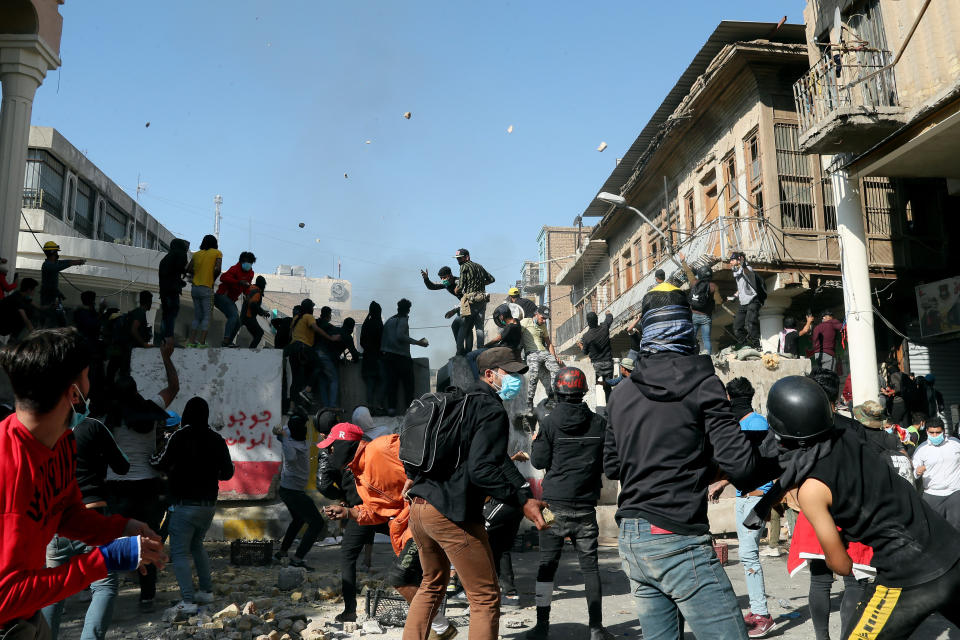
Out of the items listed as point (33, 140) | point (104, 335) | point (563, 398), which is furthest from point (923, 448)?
point (33, 140)

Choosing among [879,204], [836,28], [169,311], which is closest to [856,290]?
[879,204]

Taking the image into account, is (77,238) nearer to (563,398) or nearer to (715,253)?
(715,253)

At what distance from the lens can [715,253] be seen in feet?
60.0

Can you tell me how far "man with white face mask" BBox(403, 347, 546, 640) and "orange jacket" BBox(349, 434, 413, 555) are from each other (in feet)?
3.90

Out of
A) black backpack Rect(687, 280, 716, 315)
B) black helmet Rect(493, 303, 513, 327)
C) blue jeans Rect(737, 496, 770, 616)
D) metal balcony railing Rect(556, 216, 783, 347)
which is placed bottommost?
blue jeans Rect(737, 496, 770, 616)

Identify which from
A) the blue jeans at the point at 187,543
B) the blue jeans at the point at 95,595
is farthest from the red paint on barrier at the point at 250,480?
the blue jeans at the point at 95,595

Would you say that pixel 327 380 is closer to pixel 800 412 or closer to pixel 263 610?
pixel 263 610

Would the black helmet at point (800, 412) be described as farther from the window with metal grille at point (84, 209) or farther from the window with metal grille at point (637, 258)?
the window with metal grille at point (84, 209)

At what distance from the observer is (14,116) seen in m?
13.8

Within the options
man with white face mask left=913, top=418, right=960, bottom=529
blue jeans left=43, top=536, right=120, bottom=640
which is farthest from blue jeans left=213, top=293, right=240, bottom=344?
man with white face mask left=913, top=418, right=960, bottom=529

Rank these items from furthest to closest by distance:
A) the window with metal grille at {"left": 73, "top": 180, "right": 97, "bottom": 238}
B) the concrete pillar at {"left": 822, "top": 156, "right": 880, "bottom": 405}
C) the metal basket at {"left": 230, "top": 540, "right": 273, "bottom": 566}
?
the window with metal grille at {"left": 73, "top": 180, "right": 97, "bottom": 238}, the concrete pillar at {"left": 822, "top": 156, "right": 880, "bottom": 405}, the metal basket at {"left": 230, "top": 540, "right": 273, "bottom": 566}

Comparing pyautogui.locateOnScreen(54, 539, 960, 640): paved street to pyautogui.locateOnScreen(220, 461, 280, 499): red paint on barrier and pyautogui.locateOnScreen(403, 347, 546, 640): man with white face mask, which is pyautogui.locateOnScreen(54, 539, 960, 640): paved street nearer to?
pyautogui.locateOnScreen(220, 461, 280, 499): red paint on barrier

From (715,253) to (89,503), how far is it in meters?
16.2

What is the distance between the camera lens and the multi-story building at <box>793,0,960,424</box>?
11898mm
